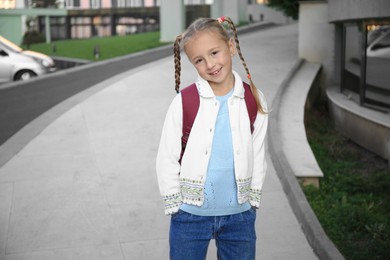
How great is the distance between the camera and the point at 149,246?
543 cm

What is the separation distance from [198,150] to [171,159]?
16 centimetres

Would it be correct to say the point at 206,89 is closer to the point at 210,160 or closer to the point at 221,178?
the point at 210,160

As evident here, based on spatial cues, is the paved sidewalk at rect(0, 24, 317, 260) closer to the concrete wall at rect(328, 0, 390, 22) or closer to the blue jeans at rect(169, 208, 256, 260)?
the blue jeans at rect(169, 208, 256, 260)

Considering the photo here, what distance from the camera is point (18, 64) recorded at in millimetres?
17750

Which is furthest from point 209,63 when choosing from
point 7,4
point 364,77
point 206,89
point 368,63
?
point 7,4

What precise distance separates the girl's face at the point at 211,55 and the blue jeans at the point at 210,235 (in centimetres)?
72

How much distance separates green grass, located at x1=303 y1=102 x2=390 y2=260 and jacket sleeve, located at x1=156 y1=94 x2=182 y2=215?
2.71 m

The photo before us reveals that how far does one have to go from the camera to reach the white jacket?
3217 millimetres

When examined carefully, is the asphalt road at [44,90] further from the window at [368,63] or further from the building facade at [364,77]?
the window at [368,63]

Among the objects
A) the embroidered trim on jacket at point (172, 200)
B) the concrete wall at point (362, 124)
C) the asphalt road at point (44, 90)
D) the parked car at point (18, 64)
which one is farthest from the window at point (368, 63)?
the parked car at point (18, 64)

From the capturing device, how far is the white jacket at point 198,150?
10.6 feet

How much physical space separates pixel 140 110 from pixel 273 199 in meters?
4.45

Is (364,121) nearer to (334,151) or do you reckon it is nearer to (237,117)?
(334,151)

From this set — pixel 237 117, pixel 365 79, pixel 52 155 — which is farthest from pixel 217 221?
pixel 365 79
